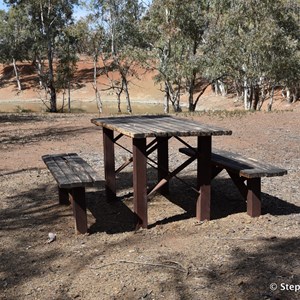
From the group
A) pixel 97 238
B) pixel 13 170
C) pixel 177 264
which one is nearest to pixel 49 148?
pixel 13 170

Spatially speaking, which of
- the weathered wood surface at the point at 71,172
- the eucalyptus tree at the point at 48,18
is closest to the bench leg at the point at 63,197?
the weathered wood surface at the point at 71,172

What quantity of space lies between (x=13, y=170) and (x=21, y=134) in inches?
169

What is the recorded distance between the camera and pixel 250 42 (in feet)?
71.3

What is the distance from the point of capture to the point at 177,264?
11.6 feet

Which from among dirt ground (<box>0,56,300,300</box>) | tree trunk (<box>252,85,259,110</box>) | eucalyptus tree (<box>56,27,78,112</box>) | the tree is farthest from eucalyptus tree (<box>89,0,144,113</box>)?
dirt ground (<box>0,56,300,300</box>)

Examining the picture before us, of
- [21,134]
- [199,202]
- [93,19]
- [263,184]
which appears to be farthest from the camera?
[93,19]

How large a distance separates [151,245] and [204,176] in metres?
0.99

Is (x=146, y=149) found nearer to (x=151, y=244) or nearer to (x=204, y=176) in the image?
(x=204, y=176)

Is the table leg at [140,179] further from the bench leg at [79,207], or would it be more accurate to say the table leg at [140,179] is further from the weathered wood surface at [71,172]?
the bench leg at [79,207]

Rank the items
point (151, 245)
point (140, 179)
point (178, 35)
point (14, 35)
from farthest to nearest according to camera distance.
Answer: point (14, 35), point (178, 35), point (140, 179), point (151, 245)

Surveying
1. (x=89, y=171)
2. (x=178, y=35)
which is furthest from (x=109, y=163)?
(x=178, y=35)

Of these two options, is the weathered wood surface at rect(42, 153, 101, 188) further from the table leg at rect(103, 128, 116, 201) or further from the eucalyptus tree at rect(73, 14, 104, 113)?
the eucalyptus tree at rect(73, 14, 104, 113)

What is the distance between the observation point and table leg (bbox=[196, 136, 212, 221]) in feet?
15.2

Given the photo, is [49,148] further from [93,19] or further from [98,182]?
[93,19]
